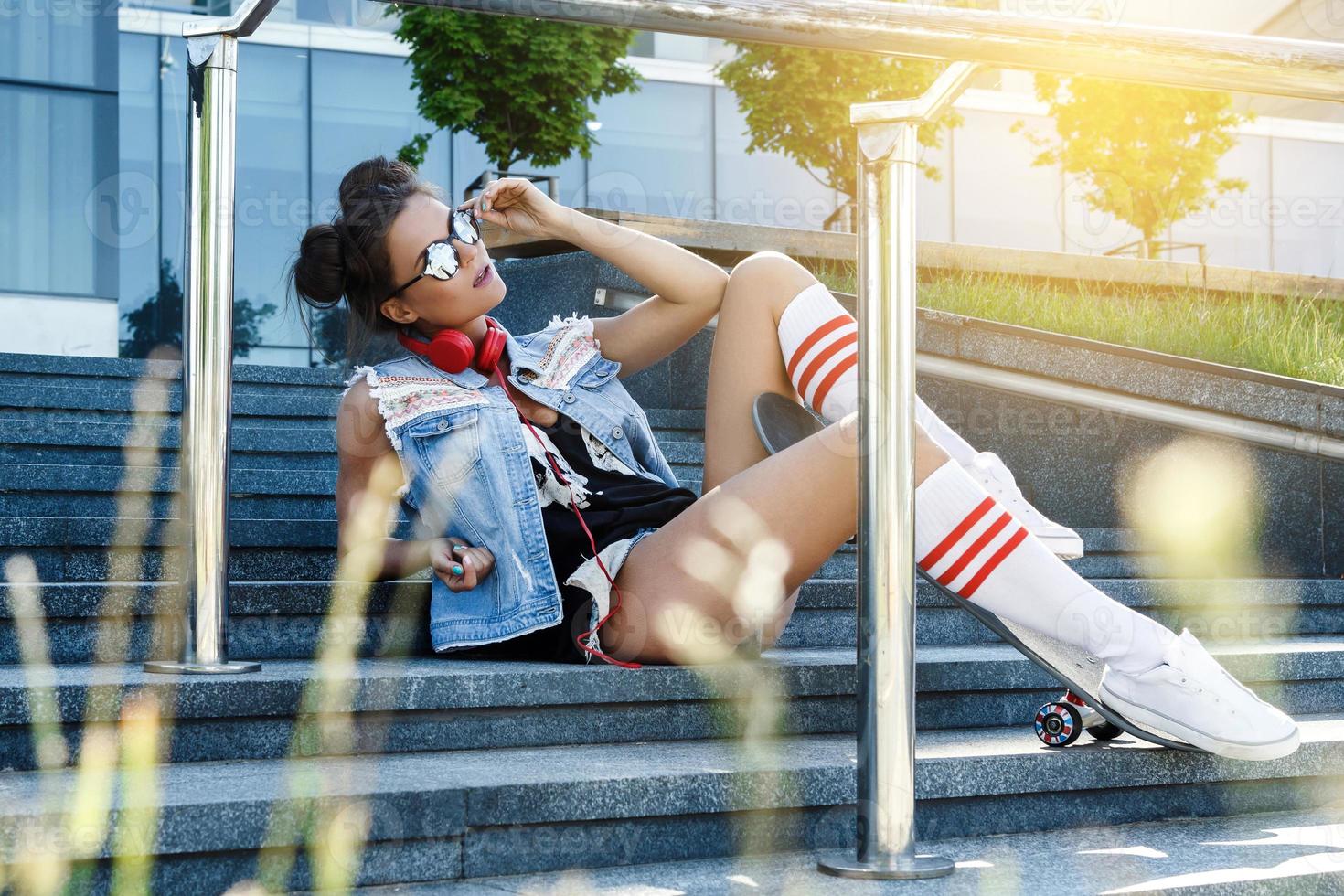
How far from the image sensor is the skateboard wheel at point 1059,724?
7.15ft

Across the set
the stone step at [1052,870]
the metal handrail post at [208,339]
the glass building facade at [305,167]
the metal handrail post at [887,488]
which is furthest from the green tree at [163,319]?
the metal handrail post at [887,488]

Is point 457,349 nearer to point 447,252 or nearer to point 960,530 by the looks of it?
point 447,252

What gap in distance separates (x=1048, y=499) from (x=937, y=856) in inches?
118

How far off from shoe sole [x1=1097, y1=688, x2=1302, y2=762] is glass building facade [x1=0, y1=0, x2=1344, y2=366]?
7114mm

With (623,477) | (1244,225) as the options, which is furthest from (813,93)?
(623,477)

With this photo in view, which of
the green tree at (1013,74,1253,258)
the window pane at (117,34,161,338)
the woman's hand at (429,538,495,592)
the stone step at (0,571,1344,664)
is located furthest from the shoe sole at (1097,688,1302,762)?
the window pane at (117,34,161,338)

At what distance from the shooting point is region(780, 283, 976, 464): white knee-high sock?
2271 millimetres

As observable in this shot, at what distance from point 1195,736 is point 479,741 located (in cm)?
111

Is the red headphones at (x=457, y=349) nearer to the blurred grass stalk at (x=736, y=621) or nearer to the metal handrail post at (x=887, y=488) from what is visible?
the blurred grass stalk at (x=736, y=621)

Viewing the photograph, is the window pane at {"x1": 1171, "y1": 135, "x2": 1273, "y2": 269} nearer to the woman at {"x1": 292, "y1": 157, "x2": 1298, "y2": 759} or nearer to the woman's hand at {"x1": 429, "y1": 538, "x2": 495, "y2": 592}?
the woman at {"x1": 292, "y1": 157, "x2": 1298, "y2": 759}

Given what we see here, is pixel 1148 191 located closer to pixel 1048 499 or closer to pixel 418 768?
pixel 1048 499

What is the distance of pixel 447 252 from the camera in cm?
254

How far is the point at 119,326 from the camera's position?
45.7ft

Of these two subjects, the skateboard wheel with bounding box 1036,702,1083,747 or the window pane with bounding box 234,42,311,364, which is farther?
the window pane with bounding box 234,42,311,364
